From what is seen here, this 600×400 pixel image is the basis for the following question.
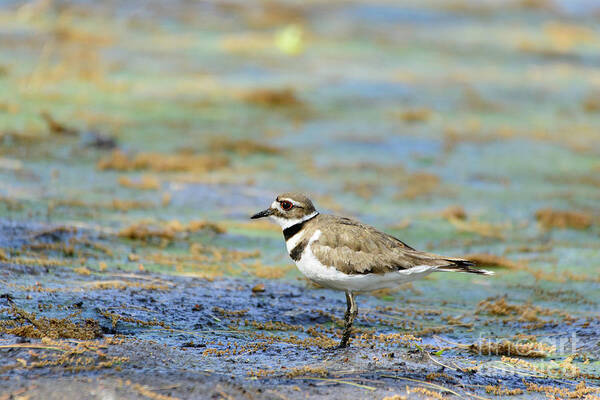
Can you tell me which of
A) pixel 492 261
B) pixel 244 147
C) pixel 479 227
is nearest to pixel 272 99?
pixel 244 147

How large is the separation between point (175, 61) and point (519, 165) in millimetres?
10824

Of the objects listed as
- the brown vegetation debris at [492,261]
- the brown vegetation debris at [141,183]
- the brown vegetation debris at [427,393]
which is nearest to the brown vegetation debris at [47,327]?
the brown vegetation debris at [427,393]

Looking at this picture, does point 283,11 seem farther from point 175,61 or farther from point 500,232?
point 500,232

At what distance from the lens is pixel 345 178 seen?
48.2ft

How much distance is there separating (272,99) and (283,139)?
8.53 feet

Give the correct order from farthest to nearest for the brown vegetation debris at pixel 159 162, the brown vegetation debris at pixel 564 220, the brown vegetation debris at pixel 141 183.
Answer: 1. the brown vegetation debris at pixel 159 162
2. the brown vegetation debris at pixel 141 183
3. the brown vegetation debris at pixel 564 220

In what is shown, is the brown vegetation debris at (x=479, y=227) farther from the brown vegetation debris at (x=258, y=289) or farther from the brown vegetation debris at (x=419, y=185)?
the brown vegetation debris at (x=258, y=289)

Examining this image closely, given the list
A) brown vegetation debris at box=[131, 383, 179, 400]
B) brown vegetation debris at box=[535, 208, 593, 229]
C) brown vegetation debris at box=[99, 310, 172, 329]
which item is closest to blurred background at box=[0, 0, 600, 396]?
brown vegetation debris at box=[535, 208, 593, 229]

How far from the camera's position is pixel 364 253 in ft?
22.6

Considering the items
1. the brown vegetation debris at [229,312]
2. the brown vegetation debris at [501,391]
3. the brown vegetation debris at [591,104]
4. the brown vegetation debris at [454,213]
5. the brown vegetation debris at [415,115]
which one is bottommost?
the brown vegetation debris at [501,391]

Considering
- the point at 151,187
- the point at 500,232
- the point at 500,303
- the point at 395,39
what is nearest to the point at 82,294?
the point at 500,303

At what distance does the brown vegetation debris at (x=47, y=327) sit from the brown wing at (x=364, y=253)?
1.96 meters

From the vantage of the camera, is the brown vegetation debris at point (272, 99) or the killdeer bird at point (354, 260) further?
the brown vegetation debris at point (272, 99)

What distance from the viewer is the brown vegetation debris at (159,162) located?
44.8 ft
